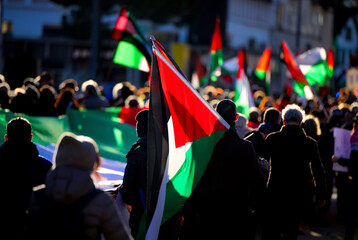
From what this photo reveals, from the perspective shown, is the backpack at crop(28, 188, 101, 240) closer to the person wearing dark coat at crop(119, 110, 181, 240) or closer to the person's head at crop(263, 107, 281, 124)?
the person wearing dark coat at crop(119, 110, 181, 240)

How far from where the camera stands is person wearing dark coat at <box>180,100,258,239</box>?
22.5 ft

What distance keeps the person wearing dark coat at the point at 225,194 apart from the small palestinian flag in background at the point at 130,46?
26.8 feet

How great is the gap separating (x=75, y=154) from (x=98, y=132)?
23.0 ft

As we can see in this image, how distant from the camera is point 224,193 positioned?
6871 mm

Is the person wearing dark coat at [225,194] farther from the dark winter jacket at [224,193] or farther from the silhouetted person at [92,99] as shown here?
the silhouetted person at [92,99]

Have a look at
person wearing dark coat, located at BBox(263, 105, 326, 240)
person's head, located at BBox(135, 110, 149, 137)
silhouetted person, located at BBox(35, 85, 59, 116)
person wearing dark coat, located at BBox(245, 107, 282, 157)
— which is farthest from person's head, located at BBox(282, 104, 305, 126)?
silhouetted person, located at BBox(35, 85, 59, 116)

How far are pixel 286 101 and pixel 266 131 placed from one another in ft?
23.8

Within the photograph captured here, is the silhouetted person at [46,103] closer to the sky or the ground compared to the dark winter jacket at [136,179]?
closer to the sky

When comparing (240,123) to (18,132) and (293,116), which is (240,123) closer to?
(293,116)

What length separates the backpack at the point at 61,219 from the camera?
16.1ft

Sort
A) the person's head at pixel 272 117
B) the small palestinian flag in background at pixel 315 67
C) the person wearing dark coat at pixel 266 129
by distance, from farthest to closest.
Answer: the small palestinian flag in background at pixel 315 67 < the person's head at pixel 272 117 < the person wearing dark coat at pixel 266 129

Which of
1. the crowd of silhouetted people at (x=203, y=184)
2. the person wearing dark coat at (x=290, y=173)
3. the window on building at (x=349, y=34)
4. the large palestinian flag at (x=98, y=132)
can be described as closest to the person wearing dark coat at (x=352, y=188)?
the crowd of silhouetted people at (x=203, y=184)

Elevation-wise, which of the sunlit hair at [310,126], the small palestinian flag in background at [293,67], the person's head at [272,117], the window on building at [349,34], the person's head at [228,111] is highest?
the window on building at [349,34]

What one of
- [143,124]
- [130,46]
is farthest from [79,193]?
[130,46]
